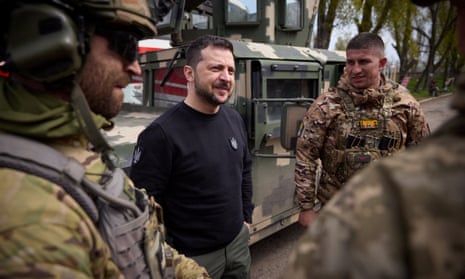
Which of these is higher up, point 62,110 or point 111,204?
point 62,110

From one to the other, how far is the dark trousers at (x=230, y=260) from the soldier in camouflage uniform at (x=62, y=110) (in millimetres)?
784

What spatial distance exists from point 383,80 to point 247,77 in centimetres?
104

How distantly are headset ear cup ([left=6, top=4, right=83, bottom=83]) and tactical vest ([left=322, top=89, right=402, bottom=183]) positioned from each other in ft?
5.38

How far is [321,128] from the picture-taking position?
2.18 m

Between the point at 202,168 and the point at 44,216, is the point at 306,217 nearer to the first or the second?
the point at 202,168

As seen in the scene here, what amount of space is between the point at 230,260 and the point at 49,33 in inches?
58.2

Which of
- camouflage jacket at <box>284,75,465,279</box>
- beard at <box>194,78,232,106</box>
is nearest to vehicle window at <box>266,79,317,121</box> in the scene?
beard at <box>194,78,232,106</box>

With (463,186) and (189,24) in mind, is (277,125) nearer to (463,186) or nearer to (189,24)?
(189,24)

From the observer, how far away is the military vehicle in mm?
2822

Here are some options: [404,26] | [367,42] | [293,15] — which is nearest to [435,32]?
[404,26]

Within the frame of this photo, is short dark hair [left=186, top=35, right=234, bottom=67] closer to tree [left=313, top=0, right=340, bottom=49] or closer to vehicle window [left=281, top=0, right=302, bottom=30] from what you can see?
vehicle window [left=281, top=0, right=302, bottom=30]

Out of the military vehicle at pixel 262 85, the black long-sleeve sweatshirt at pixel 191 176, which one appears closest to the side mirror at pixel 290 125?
the military vehicle at pixel 262 85

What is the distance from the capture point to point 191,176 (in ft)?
5.87

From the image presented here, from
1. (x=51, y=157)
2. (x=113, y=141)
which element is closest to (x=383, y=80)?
(x=113, y=141)
